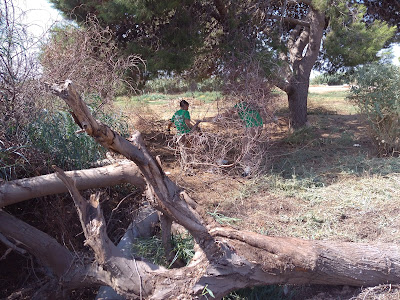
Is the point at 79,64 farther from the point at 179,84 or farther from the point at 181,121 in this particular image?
the point at 179,84

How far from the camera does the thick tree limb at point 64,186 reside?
301 centimetres

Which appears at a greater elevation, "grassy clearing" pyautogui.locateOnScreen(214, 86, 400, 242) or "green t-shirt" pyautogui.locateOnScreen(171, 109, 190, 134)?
"green t-shirt" pyautogui.locateOnScreen(171, 109, 190, 134)

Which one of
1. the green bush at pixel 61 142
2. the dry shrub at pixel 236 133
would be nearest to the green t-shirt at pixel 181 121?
the dry shrub at pixel 236 133

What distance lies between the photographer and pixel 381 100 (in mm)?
6484

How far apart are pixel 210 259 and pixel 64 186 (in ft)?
4.65

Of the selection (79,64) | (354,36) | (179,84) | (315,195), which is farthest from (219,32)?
(315,195)

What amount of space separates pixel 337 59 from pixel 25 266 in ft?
25.0

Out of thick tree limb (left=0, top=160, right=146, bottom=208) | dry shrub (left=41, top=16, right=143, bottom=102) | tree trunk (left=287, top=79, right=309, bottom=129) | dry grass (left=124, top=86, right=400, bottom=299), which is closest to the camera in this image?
thick tree limb (left=0, top=160, right=146, bottom=208)

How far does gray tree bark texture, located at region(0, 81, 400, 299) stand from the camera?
2605mm

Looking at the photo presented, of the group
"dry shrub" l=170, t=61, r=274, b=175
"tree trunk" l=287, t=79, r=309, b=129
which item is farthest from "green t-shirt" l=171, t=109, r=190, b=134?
"tree trunk" l=287, t=79, r=309, b=129

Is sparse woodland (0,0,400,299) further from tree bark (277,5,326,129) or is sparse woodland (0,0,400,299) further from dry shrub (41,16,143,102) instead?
tree bark (277,5,326,129)

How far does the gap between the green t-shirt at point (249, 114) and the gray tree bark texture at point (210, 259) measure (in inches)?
110

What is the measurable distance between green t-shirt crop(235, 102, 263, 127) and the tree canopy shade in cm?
96

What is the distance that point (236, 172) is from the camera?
5816 millimetres
